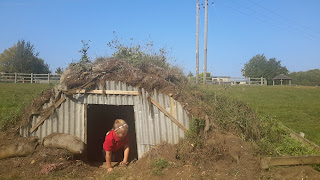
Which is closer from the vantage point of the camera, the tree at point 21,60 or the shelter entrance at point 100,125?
the shelter entrance at point 100,125

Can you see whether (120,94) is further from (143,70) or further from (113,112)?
(113,112)

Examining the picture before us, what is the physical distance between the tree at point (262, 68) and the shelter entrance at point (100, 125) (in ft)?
207

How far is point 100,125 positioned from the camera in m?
10.3

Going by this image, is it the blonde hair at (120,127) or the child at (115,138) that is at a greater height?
the blonde hair at (120,127)

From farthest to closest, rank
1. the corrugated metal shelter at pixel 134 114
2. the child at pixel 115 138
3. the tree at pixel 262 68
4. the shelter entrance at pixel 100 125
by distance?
the tree at pixel 262 68, the shelter entrance at pixel 100 125, the corrugated metal shelter at pixel 134 114, the child at pixel 115 138

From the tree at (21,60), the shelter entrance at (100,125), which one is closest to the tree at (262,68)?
the tree at (21,60)

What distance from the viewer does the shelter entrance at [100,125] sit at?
369 inches

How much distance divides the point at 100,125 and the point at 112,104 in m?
3.33

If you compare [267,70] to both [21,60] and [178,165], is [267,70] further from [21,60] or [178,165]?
[178,165]

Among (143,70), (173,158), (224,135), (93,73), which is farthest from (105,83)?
(224,135)

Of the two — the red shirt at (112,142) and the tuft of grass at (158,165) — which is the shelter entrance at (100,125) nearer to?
the red shirt at (112,142)

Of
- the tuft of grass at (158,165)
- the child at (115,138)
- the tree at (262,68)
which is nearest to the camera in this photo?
the tuft of grass at (158,165)

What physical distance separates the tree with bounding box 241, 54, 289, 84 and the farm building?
66.0 m

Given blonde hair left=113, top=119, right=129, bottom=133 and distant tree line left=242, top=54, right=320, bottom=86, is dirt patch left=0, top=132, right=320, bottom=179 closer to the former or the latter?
blonde hair left=113, top=119, right=129, bottom=133
